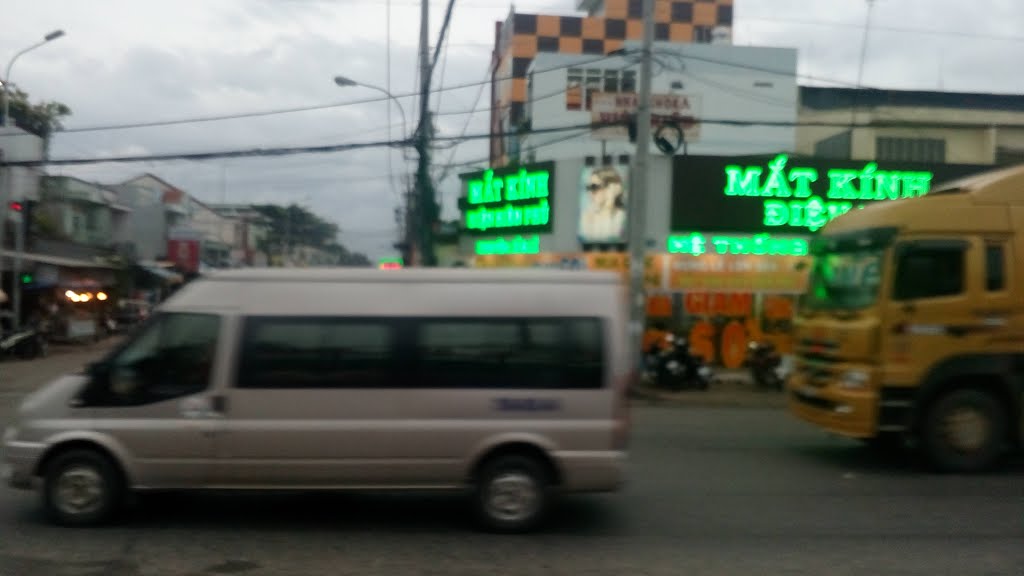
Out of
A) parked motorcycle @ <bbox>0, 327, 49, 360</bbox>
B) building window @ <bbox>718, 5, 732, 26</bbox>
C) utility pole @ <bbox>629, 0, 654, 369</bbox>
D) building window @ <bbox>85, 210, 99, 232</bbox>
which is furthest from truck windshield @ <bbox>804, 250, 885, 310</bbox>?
building window @ <bbox>718, 5, 732, 26</bbox>

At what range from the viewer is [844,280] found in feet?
38.4

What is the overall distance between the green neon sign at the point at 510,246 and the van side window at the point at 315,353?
1530 centimetres

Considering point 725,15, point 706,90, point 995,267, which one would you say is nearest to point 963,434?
point 995,267

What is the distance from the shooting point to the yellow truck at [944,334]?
430 inches

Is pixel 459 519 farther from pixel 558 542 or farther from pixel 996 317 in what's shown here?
pixel 996 317

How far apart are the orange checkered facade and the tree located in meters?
21.1

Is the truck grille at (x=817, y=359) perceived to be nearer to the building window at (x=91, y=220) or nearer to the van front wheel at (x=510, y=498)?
the van front wheel at (x=510, y=498)

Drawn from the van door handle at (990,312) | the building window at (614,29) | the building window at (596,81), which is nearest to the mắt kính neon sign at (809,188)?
the van door handle at (990,312)

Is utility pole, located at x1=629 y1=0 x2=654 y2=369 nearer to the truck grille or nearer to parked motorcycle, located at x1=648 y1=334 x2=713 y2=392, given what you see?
parked motorcycle, located at x1=648 y1=334 x2=713 y2=392

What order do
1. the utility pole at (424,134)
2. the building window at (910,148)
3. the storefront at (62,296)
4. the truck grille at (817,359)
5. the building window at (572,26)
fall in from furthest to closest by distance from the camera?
the building window at (572,26) → the building window at (910,148) → the storefront at (62,296) → the utility pole at (424,134) → the truck grille at (817,359)

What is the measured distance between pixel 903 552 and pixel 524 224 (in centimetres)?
1660

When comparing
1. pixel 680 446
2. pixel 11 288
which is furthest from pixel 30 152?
pixel 680 446

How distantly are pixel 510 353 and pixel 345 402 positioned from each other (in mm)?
1383

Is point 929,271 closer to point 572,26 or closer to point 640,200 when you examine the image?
point 640,200
